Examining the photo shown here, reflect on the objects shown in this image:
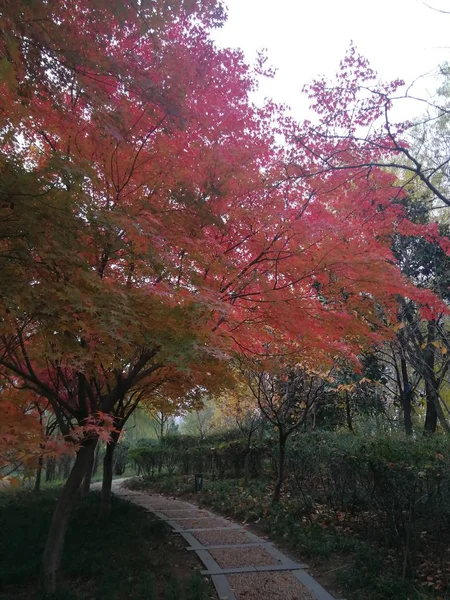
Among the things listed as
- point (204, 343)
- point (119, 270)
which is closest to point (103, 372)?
point (119, 270)

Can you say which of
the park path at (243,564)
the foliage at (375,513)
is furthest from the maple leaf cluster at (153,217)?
the park path at (243,564)

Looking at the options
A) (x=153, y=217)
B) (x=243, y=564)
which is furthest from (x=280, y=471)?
(x=153, y=217)

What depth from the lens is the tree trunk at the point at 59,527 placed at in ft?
17.8

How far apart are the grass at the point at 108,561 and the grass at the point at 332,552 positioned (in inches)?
62.3

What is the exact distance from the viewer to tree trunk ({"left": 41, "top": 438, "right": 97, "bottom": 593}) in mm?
5418

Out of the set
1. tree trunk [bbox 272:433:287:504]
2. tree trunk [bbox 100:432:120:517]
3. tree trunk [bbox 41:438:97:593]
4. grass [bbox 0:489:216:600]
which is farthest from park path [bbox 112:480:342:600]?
tree trunk [bbox 41:438:97:593]

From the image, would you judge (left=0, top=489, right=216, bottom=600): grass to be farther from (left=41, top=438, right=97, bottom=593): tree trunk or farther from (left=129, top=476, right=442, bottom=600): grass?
(left=129, top=476, right=442, bottom=600): grass

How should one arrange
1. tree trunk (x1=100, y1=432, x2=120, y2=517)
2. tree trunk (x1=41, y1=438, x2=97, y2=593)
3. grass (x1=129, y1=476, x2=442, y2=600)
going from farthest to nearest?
tree trunk (x1=100, y1=432, x2=120, y2=517) → tree trunk (x1=41, y1=438, x2=97, y2=593) → grass (x1=129, y1=476, x2=442, y2=600)

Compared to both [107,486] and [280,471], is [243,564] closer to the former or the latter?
[280,471]

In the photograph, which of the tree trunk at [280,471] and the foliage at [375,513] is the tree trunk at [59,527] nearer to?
the foliage at [375,513]

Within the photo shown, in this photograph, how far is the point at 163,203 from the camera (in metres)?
5.34

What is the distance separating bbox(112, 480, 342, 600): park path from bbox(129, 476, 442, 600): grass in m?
0.27

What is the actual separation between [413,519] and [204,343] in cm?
315

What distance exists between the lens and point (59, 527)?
18.9ft
